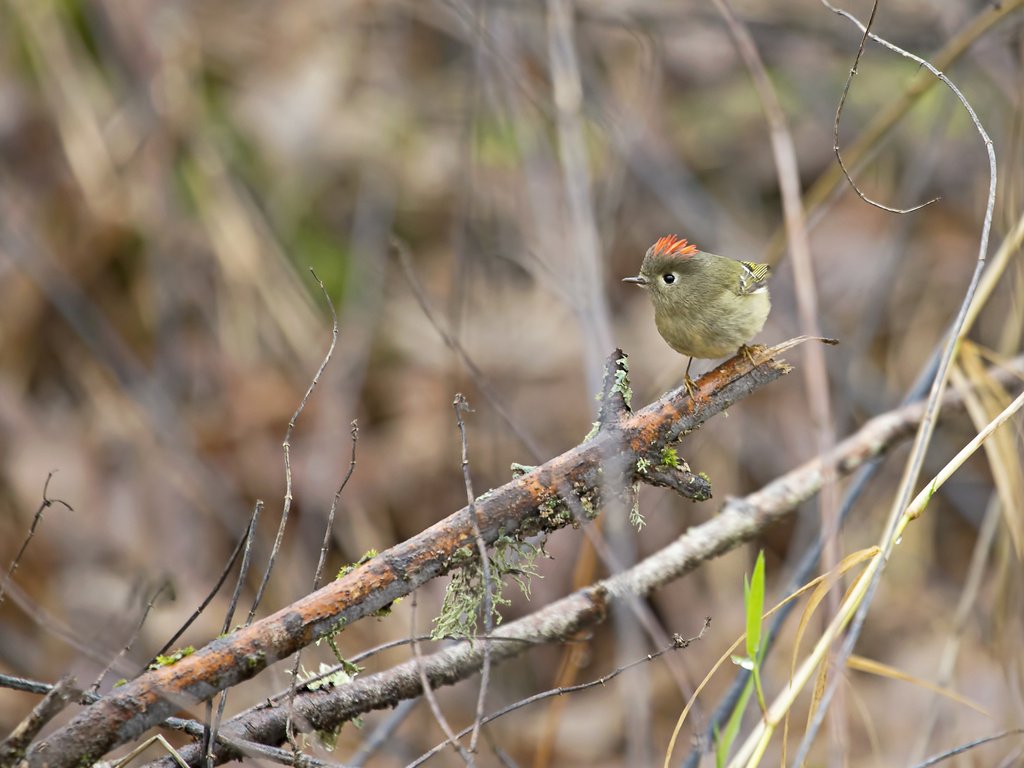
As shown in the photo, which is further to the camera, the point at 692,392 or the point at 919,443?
the point at 919,443

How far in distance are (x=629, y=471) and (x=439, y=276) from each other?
13.3 feet

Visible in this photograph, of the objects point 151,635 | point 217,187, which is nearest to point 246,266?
point 217,187

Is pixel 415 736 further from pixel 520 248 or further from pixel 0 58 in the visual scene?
pixel 0 58

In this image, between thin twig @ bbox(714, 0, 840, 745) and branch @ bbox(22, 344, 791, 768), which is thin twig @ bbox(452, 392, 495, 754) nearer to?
branch @ bbox(22, 344, 791, 768)

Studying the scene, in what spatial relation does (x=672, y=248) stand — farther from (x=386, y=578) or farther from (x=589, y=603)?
(x=386, y=578)

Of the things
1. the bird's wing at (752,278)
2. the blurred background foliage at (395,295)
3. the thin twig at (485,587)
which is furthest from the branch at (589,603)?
the blurred background foliage at (395,295)

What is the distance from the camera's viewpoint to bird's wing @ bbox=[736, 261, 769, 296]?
2.69m

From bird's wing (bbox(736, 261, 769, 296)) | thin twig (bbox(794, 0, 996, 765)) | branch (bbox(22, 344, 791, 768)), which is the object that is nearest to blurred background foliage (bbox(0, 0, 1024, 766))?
bird's wing (bbox(736, 261, 769, 296))

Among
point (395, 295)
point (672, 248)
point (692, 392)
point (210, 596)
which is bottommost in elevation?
point (210, 596)

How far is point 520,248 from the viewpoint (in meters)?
5.41

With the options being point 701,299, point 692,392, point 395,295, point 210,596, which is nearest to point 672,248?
point 701,299

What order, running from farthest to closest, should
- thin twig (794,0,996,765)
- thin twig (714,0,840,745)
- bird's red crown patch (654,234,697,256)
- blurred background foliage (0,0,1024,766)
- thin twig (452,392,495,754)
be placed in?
blurred background foliage (0,0,1024,766)
bird's red crown patch (654,234,697,256)
thin twig (714,0,840,745)
thin twig (794,0,996,765)
thin twig (452,392,495,754)

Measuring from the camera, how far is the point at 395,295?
557 cm

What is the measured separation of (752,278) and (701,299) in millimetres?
314
